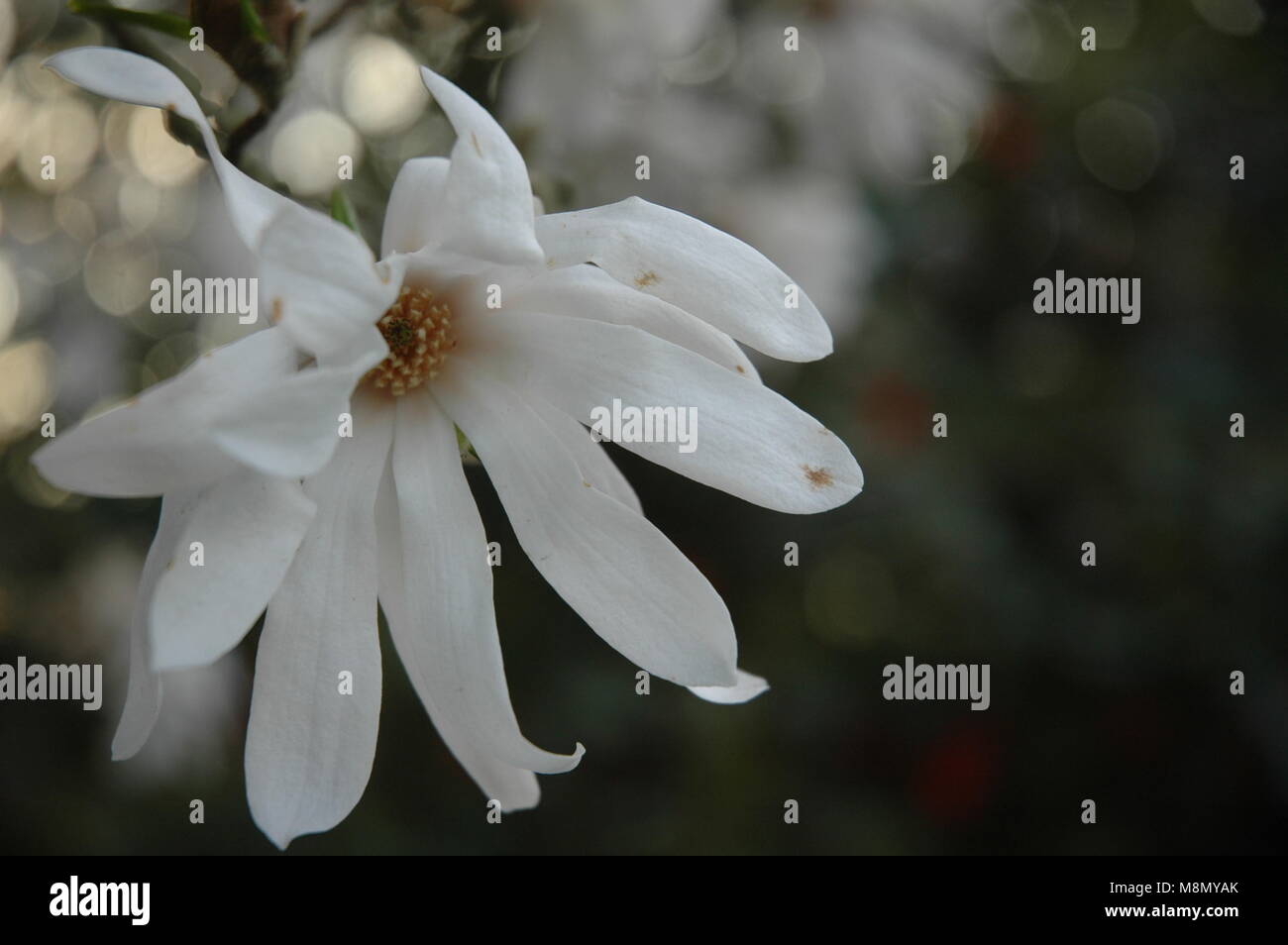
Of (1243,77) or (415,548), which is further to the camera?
(1243,77)

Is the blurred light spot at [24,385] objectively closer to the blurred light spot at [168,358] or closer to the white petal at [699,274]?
the blurred light spot at [168,358]

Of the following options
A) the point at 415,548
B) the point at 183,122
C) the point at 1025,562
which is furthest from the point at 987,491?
the point at 183,122

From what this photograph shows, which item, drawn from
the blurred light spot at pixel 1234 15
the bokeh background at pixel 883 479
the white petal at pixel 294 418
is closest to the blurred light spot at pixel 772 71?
the bokeh background at pixel 883 479

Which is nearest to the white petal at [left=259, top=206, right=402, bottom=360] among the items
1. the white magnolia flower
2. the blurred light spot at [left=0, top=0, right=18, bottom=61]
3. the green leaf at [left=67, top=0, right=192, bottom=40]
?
the white magnolia flower

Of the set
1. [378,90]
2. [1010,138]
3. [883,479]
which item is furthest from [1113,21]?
[378,90]

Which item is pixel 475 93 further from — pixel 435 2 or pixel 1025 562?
pixel 1025 562

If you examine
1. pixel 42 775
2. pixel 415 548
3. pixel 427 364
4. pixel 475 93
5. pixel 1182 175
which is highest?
pixel 1182 175
